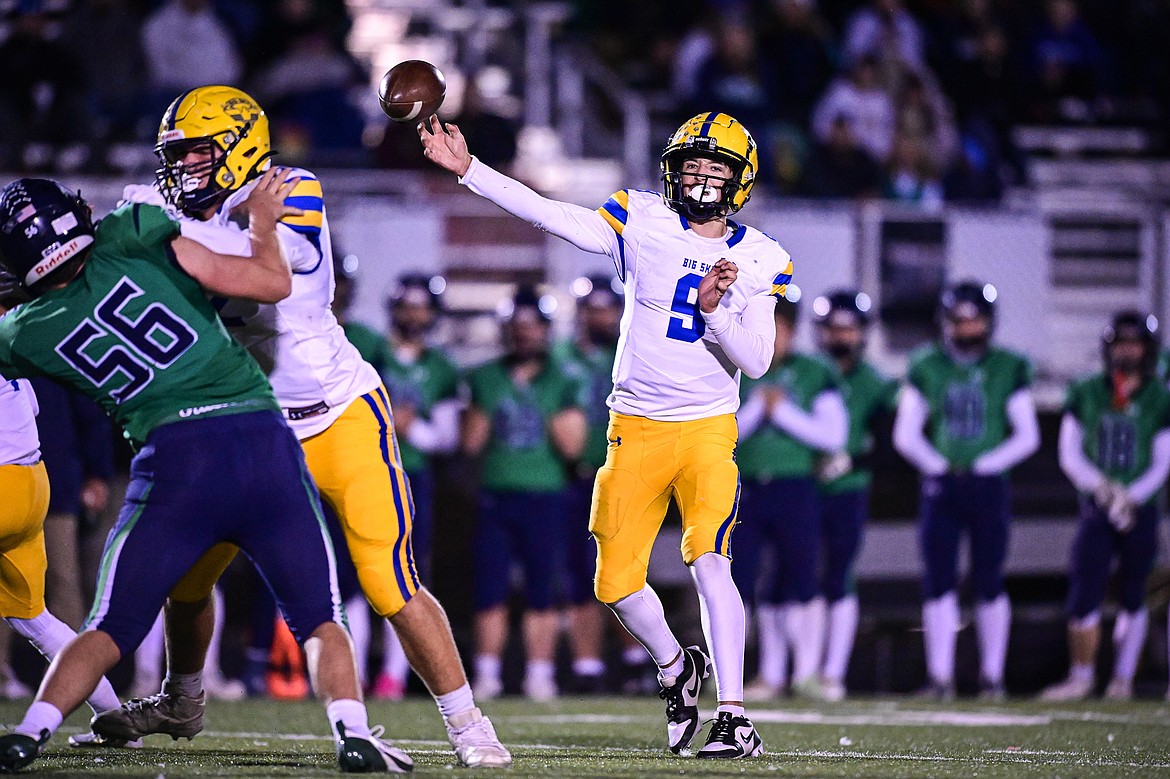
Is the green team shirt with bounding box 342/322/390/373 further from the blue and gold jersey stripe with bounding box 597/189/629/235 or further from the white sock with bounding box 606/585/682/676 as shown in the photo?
the white sock with bounding box 606/585/682/676

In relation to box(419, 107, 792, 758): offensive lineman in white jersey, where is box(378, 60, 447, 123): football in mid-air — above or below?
above

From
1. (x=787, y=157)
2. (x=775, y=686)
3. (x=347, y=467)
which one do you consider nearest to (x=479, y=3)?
(x=787, y=157)

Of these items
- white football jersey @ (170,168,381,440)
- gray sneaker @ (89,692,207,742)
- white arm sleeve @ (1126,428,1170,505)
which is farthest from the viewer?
white arm sleeve @ (1126,428,1170,505)

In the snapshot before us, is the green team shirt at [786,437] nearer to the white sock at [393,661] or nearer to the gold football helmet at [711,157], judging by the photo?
the white sock at [393,661]

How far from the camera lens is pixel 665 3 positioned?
12102mm

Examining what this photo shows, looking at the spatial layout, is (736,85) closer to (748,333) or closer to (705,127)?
(705,127)

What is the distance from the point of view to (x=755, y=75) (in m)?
11.1

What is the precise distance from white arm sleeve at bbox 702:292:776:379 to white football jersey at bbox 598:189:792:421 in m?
0.07

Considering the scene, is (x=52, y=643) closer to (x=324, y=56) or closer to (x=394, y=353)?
(x=394, y=353)

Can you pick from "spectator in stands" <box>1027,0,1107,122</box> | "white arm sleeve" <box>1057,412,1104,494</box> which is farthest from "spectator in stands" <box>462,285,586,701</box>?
"spectator in stands" <box>1027,0,1107,122</box>

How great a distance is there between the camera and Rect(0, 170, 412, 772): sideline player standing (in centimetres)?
398

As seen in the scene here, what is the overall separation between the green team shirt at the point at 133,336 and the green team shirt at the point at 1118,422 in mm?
5566

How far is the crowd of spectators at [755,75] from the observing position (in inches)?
385

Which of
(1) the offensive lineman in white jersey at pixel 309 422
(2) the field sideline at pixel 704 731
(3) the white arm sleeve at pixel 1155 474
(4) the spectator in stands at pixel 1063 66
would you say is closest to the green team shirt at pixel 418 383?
(2) the field sideline at pixel 704 731
